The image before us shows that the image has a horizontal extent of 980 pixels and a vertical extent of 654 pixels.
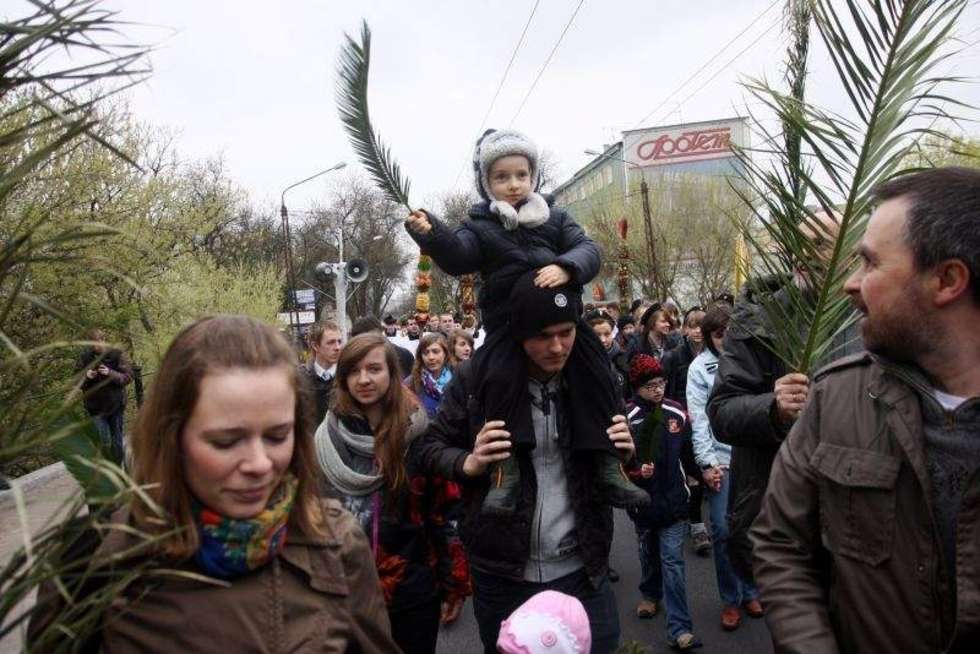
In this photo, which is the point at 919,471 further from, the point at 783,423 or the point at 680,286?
the point at 680,286

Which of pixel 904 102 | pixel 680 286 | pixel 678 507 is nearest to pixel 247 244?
pixel 680 286

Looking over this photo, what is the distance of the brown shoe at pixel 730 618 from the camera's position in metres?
5.26

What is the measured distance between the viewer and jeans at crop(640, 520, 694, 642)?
5.07 m

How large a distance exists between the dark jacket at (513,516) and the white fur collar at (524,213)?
0.60 m

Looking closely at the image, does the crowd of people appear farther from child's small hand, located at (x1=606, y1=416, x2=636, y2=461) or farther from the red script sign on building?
the red script sign on building

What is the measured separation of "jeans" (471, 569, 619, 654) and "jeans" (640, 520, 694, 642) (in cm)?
233

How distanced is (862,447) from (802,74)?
1497mm

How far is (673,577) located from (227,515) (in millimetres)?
4089

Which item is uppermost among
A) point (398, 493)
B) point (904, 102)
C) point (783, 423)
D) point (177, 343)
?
point (904, 102)

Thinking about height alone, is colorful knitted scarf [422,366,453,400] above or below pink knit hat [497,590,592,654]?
above

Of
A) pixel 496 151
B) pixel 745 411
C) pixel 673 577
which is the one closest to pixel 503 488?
pixel 745 411

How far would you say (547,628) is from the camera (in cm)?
Answer: 234

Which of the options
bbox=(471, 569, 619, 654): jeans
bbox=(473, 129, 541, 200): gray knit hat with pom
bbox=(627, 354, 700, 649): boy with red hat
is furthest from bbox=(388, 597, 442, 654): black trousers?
bbox=(627, 354, 700, 649): boy with red hat

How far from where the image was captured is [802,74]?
110 inches
